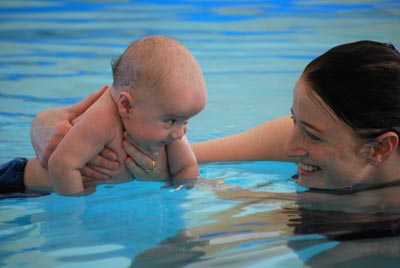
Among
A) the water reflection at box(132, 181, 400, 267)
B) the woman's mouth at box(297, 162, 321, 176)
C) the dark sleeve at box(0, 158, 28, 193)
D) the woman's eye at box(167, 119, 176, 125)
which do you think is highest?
the woman's eye at box(167, 119, 176, 125)

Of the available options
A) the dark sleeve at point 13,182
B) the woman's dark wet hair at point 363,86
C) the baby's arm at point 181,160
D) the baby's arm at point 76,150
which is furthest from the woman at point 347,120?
the dark sleeve at point 13,182

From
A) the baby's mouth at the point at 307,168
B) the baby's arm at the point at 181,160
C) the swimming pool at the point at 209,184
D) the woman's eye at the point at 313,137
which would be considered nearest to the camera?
the swimming pool at the point at 209,184

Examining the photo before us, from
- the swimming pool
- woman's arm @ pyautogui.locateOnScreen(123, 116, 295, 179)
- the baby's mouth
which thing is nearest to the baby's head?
the swimming pool

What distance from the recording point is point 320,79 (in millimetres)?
3438

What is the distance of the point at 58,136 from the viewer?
153 inches

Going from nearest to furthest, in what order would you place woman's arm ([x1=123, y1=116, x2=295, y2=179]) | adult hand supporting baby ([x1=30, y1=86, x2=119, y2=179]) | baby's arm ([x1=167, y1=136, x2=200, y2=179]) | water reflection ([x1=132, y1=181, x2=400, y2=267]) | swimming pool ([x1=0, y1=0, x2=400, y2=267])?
water reflection ([x1=132, y1=181, x2=400, y2=267]), swimming pool ([x1=0, y1=0, x2=400, y2=267]), adult hand supporting baby ([x1=30, y1=86, x2=119, y2=179]), baby's arm ([x1=167, y1=136, x2=200, y2=179]), woman's arm ([x1=123, y1=116, x2=295, y2=179])

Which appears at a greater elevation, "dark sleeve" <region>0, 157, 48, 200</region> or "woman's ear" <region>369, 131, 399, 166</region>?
"woman's ear" <region>369, 131, 399, 166</region>

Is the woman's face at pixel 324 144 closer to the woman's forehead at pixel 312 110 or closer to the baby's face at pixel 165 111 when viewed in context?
the woman's forehead at pixel 312 110

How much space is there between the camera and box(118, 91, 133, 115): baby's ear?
370cm

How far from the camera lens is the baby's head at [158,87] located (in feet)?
11.8

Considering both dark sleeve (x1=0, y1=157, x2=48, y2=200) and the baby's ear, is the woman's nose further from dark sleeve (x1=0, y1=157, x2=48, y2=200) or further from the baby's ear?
dark sleeve (x1=0, y1=157, x2=48, y2=200)

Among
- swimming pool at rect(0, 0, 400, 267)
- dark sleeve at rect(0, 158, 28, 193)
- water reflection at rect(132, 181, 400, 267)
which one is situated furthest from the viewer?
dark sleeve at rect(0, 158, 28, 193)

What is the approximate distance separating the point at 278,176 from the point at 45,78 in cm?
368

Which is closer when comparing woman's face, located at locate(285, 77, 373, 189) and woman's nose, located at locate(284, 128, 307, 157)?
woman's face, located at locate(285, 77, 373, 189)
